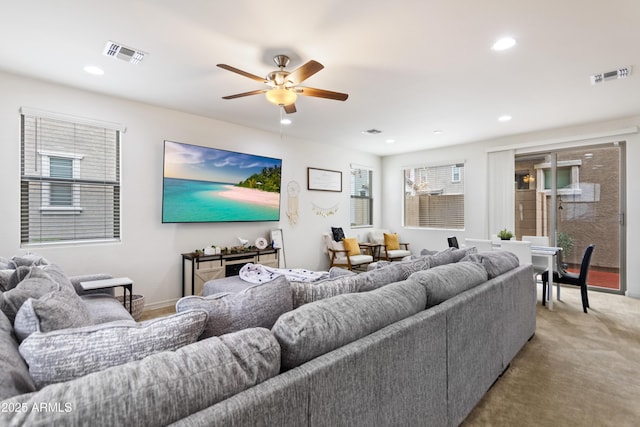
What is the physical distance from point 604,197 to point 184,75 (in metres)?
6.16

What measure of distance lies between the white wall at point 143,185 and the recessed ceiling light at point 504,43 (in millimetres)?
2627

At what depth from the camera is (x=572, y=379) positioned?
2330 mm

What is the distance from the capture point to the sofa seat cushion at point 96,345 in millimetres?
853

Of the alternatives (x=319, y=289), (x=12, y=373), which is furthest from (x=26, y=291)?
(x=319, y=289)

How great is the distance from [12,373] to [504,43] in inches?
134

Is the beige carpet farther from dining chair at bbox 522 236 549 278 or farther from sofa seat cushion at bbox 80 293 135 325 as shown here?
sofa seat cushion at bbox 80 293 135 325

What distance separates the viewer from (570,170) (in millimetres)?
5223

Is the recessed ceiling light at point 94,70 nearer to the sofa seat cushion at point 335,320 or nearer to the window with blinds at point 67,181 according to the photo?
the window with blinds at point 67,181

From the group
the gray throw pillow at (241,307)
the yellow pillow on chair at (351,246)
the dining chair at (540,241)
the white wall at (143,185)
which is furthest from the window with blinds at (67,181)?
the dining chair at (540,241)

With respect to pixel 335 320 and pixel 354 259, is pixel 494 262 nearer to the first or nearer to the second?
pixel 335 320

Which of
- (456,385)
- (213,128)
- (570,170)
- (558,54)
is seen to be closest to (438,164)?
(570,170)

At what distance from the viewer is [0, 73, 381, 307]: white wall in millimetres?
3221

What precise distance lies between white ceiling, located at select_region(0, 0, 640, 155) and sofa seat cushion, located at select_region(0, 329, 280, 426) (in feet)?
7.11

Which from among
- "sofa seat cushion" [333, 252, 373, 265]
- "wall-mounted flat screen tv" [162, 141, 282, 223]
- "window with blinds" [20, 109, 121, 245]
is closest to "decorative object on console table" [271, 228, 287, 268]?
Answer: "wall-mounted flat screen tv" [162, 141, 282, 223]
